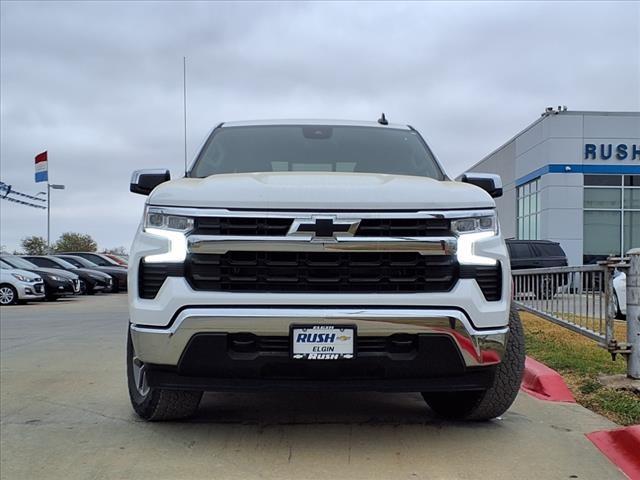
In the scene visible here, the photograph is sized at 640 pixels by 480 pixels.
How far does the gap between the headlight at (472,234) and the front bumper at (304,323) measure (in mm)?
297

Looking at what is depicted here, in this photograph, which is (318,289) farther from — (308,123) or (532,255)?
(532,255)

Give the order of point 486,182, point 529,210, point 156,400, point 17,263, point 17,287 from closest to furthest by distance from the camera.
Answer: point 156,400 → point 486,182 → point 17,287 → point 17,263 → point 529,210

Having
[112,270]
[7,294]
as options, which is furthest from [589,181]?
[7,294]

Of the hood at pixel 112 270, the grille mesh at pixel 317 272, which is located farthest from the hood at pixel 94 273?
the grille mesh at pixel 317 272

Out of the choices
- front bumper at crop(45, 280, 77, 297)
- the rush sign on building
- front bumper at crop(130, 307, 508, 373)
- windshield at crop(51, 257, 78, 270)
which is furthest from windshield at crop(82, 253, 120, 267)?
front bumper at crop(130, 307, 508, 373)

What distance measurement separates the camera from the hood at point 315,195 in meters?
3.53

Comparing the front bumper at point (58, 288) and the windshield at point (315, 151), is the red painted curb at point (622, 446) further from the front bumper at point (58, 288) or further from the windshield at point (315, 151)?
the front bumper at point (58, 288)

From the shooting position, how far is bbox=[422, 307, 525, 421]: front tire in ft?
13.2

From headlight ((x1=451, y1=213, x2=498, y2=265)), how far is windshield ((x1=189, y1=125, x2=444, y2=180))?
1107mm

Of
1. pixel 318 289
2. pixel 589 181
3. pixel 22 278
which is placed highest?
pixel 589 181

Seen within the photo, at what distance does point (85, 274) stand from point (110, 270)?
189 centimetres

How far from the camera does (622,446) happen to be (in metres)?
3.83

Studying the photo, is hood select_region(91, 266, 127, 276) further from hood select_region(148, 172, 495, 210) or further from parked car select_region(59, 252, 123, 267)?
hood select_region(148, 172, 495, 210)

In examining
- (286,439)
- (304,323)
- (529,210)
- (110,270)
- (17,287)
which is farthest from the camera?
(529,210)
